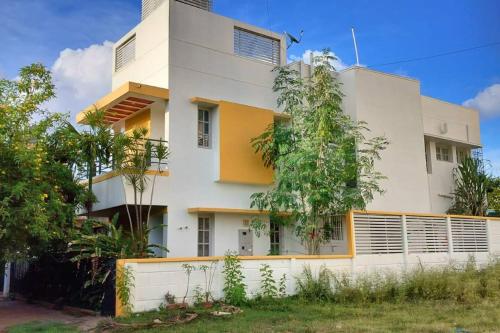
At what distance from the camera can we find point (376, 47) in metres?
16.9

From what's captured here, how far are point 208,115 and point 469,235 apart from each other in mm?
9060

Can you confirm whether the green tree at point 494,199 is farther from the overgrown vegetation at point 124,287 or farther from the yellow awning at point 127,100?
the overgrown vegetation at point 124,287

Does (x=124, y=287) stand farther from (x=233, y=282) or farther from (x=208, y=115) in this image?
(x=208, y=115)

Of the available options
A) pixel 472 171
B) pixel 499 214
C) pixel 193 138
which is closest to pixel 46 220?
pixel 193 138

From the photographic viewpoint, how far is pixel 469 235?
16.2m

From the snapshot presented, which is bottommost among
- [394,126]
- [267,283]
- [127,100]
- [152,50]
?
[267,283]

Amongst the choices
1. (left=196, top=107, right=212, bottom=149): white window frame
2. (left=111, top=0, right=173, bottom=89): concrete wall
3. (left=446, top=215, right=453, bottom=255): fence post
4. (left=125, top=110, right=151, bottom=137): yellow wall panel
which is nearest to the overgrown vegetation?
(left=196, top=107, right=212, bottom=149): white window frame

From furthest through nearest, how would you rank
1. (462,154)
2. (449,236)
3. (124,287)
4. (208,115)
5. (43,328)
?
(462,154) → (208,115) → (449,236) → (124,287) → (43,328)

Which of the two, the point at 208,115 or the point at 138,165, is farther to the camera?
the point at 208,115

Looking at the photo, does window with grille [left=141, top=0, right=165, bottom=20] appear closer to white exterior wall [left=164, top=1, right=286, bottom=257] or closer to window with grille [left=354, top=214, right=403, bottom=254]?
white exterior wall [left=164, top=1, right=286, bottom=257]

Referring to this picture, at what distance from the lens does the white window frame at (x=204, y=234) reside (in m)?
15.1

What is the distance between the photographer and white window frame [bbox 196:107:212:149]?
15391 mm

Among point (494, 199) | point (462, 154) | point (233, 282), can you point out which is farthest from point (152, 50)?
point (494, 199)

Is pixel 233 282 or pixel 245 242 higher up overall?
pixel 245 242
